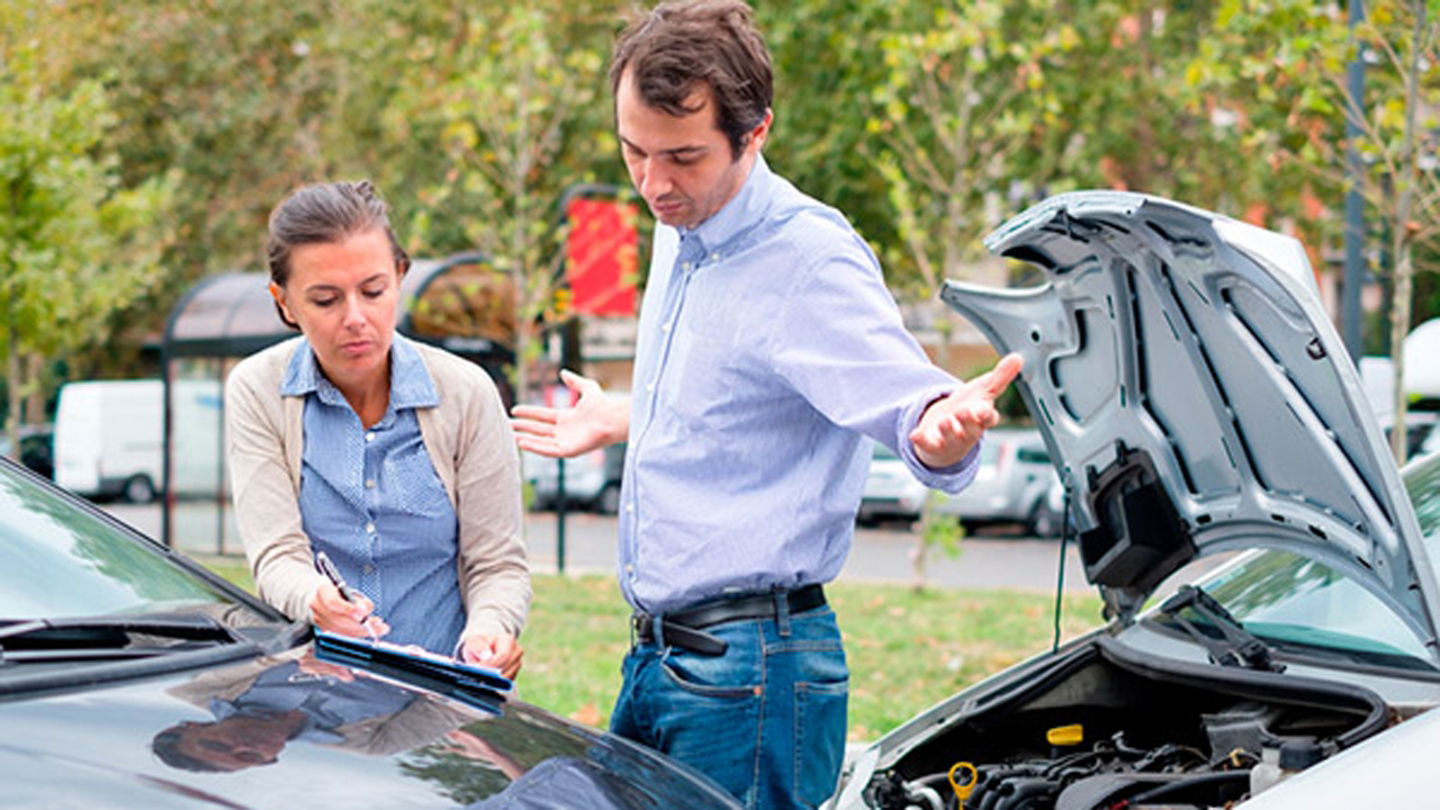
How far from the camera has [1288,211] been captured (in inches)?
1142

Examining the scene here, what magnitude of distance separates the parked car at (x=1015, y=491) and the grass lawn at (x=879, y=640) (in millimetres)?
9919

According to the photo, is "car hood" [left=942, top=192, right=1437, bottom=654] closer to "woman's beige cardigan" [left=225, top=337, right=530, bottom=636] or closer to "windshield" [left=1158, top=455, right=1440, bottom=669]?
"windshield" [left=1158, top=455, right=1440, bottom=669]

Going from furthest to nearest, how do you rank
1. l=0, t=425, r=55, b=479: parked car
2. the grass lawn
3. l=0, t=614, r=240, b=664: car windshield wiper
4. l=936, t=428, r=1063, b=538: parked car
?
l=0, t=425, r=55, b=479: parked car → l=936, t=428, r=1063, b=538: parked car → the grass lawn → l=0, t=614, r=240, b=664: car windshield wiper

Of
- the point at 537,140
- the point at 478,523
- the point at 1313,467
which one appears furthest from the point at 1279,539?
the point at 537,140

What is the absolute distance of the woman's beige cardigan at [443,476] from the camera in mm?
2982

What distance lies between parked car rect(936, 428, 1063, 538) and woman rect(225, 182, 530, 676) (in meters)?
21.6

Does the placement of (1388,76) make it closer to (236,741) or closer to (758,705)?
(758,705)

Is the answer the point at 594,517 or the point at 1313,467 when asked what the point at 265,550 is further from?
the point at 594,517

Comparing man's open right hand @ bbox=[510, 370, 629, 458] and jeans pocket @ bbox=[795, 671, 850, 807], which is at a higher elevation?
man's open right hand @ bbox=[510, 370, 629, 458]

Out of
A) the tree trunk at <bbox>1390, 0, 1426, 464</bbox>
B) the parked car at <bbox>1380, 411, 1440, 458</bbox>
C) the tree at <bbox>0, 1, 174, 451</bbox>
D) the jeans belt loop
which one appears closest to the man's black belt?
the jeans belt loop

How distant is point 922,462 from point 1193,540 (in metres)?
1.12

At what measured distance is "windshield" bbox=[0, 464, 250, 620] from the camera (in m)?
2.57

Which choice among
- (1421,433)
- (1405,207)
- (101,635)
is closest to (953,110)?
(1421,433)

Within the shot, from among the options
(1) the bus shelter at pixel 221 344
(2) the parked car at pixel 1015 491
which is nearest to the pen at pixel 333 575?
(1) the bus shelter at pixel 221 344
